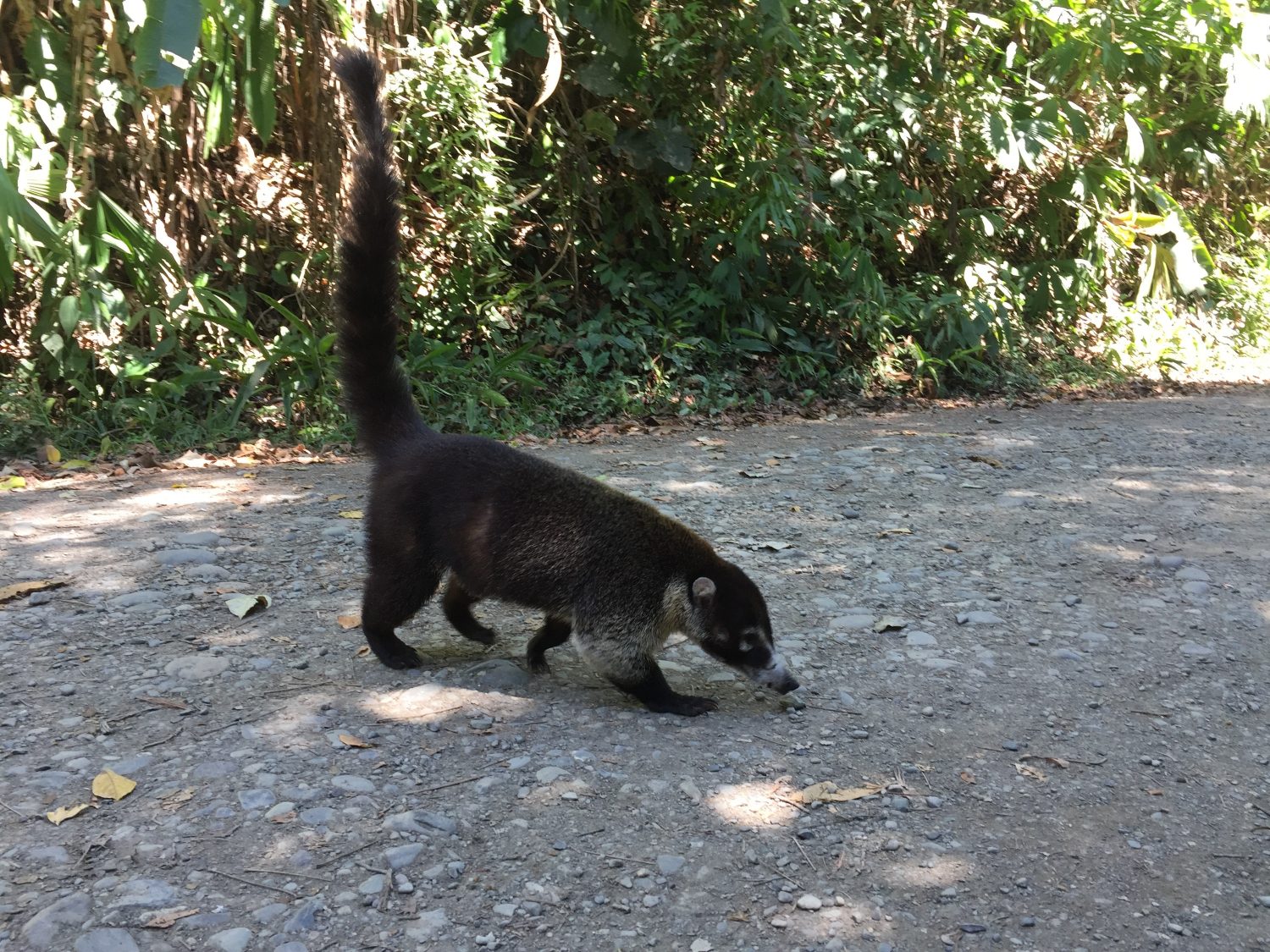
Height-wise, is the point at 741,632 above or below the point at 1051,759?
above

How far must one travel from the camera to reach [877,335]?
9422 millimetres

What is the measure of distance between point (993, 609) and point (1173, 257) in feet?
25.4

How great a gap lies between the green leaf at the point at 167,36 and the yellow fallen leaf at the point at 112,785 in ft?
5.99

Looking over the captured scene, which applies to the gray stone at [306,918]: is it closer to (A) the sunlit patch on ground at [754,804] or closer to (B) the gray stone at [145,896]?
(B) the gray stone at [145,896]

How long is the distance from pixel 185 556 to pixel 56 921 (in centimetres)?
260

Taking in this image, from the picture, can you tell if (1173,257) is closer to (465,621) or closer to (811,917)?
(465,621)

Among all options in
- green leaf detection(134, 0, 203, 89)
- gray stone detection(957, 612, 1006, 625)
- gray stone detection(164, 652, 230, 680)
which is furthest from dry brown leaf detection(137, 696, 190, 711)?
gray stone detection(957, 612, 1006, 625)

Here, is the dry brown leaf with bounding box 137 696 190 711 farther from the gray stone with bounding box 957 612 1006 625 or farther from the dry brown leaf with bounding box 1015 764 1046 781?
the gray stone with bounding box 957 612 1006 625

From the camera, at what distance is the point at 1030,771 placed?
328 centimetres

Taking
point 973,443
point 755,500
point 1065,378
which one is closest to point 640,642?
point 755,500

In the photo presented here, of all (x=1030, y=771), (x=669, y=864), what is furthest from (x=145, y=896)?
(x=1030, y=771)

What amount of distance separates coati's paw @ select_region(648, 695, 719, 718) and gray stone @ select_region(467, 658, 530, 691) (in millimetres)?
507

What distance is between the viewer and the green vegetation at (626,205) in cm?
727

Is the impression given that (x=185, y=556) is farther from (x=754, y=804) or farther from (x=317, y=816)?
(x=754, y=804)
